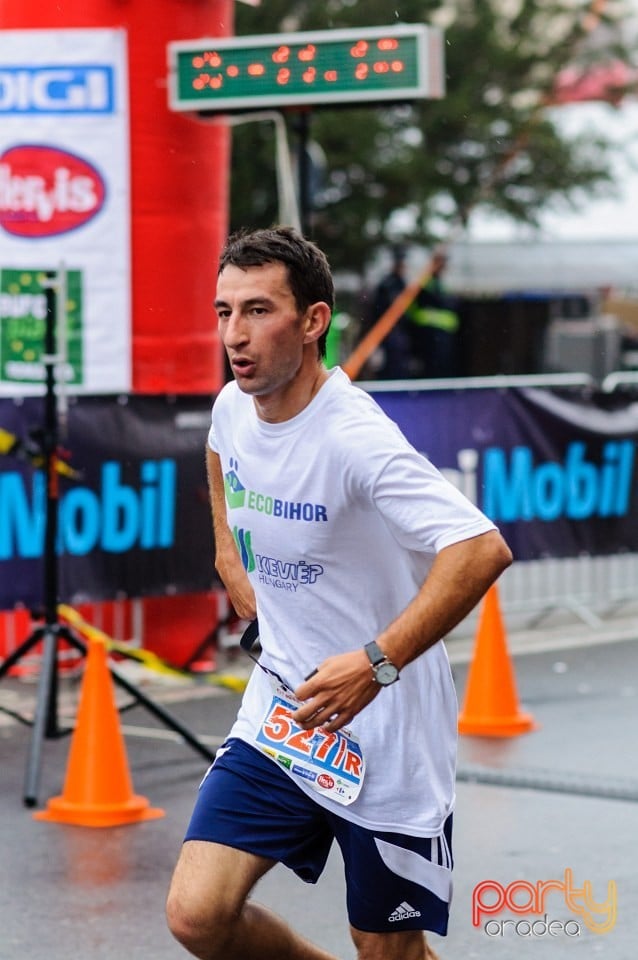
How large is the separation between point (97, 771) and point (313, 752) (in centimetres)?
333

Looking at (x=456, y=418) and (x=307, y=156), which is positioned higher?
(x=307, y=156)

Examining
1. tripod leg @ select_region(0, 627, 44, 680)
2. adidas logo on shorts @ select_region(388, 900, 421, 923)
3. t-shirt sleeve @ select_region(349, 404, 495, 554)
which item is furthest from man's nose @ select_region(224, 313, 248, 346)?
tripod leg @ select_region(0, 627, 44, 680)

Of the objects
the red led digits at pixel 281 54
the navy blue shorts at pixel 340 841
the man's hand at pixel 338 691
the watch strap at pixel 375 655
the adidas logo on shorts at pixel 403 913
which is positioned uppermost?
the red led digits at pixel 281 54

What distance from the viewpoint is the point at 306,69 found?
34.8ft

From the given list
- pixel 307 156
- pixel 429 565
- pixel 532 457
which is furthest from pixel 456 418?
pixel 429 565

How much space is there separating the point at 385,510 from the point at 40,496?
5.55 m

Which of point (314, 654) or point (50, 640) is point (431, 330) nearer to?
point (50, 640)

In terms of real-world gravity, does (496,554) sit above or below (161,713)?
above

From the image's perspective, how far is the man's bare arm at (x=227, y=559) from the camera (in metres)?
4.87

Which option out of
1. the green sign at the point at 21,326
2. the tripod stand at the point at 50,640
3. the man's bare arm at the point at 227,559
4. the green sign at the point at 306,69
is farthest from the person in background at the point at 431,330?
the man's bare arm at the point at 227,559

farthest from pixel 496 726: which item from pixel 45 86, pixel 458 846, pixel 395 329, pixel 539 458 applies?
pixel 395 329

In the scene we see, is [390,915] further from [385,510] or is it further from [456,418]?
[456,418]

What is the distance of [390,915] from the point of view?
4.38 meters

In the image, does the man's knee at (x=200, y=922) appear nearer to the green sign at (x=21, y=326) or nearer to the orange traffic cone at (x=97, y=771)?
the orange traffic cone at (x=97, y=771)
